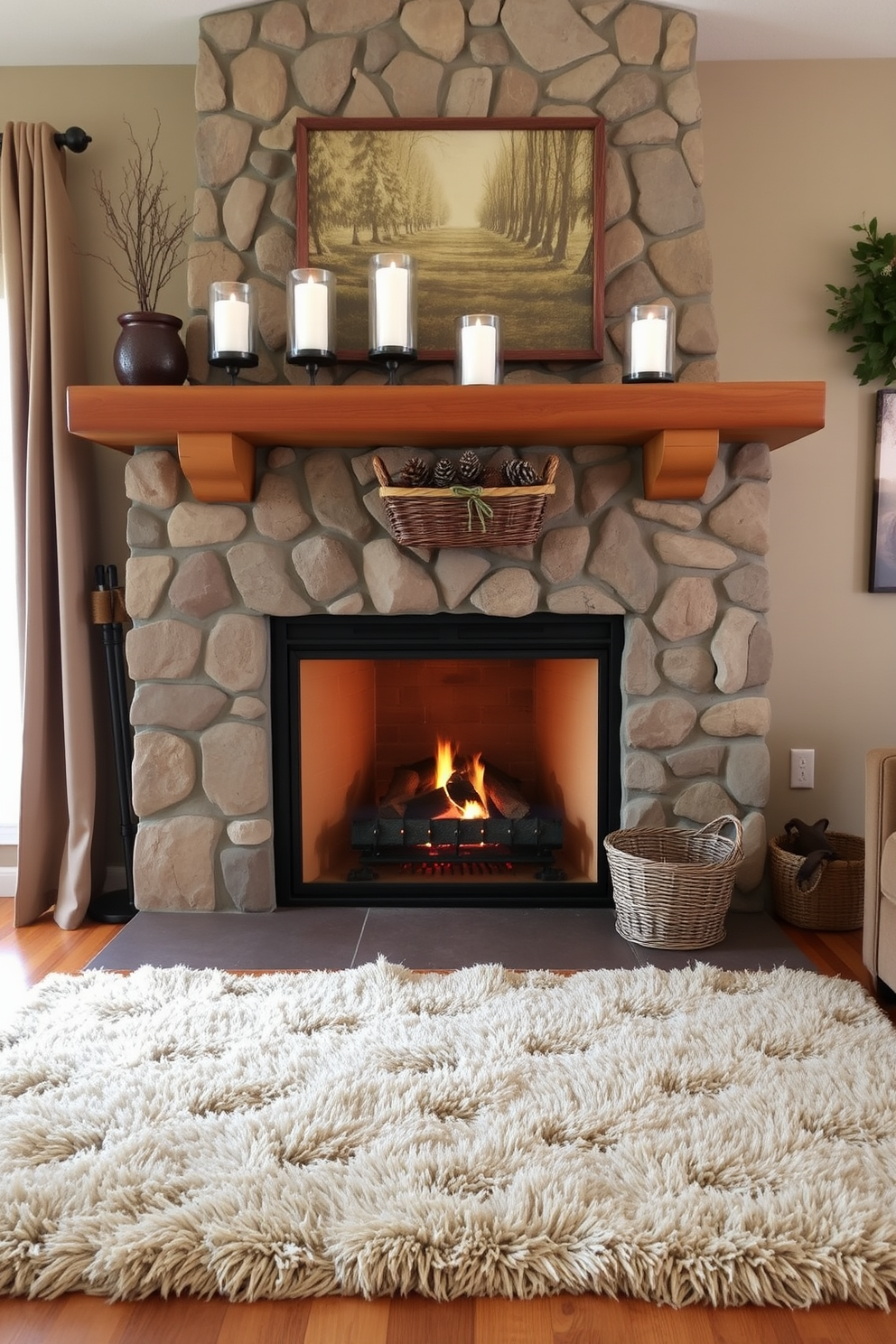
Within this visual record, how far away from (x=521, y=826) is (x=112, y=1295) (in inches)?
A: 71.9

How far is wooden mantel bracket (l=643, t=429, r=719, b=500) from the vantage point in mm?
2537

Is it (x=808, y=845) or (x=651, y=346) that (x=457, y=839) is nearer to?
(x=808, y=845)

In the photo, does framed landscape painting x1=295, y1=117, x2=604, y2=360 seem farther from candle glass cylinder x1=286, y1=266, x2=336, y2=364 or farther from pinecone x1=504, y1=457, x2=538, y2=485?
pinecone x1=504, y1=457, x2=538, y2=485

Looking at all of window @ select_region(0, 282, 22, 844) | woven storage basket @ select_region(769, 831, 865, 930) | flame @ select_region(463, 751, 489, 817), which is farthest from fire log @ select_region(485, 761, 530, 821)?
window @ select_region(0, 282, 22, 844)

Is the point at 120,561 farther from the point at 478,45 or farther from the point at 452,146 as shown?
the point at 478,45

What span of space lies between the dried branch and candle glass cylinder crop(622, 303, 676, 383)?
132 centimetres

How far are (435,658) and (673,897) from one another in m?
0.89

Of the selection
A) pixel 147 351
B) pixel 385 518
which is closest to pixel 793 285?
pixel 385 518

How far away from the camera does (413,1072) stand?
1910 millimetres

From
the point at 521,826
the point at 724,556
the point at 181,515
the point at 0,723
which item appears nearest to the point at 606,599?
the point at 724,556

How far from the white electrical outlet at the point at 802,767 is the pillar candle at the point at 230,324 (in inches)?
76.6

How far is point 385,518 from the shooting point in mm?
2740

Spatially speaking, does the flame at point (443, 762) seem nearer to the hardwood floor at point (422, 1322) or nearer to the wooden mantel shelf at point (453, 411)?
the wooden mantel shelf at point (453, 411)

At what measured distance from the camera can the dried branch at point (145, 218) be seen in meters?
2.98
